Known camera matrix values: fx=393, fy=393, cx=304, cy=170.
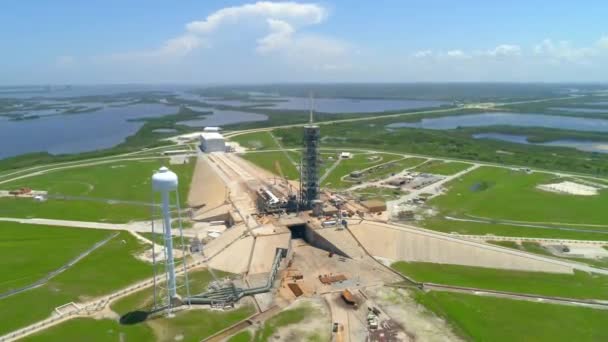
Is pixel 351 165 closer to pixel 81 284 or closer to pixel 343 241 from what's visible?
pixel 343 241

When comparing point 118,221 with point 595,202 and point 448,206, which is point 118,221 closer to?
point 448,206

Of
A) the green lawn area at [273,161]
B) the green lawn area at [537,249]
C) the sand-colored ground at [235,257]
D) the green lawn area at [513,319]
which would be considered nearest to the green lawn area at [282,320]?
the sand-colored ground at [235,257]

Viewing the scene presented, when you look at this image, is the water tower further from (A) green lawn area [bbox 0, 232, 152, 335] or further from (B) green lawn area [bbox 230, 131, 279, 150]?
(B) green lawn area [bbox 230, 131, 279, 150]

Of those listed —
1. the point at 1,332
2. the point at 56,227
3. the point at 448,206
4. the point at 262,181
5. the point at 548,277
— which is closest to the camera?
the point at 1,332

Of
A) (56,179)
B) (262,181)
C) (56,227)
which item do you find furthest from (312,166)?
(56,179)

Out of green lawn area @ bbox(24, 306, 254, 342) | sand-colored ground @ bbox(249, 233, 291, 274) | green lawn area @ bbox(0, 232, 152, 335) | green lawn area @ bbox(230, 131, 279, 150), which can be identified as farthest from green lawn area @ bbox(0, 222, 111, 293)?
green lawn area @ bbox(230, 131, 279, 150)

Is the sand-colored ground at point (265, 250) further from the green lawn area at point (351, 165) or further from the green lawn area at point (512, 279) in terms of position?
the green lawn area at point (351, 165)
